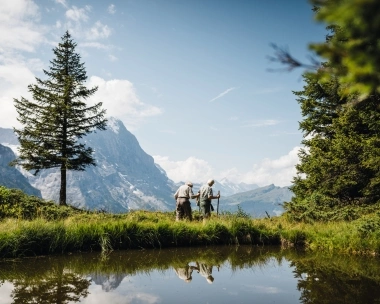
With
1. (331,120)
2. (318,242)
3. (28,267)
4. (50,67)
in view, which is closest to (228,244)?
(318,242)

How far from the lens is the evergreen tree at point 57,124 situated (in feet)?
86.1

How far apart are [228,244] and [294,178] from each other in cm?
913

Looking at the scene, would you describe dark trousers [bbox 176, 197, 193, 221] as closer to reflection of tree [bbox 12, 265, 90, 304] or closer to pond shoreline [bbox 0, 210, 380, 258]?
pond shoreline [bbox 0, 210, 380, 258]

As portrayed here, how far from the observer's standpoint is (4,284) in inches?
260

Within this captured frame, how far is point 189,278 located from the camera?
7.60 meters

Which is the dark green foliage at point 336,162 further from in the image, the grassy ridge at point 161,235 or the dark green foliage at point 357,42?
the dark green foliage at point 357,42

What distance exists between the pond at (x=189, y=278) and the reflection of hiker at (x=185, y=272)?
0.08 ft

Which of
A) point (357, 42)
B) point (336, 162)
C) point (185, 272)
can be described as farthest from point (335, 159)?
point (357, 42)

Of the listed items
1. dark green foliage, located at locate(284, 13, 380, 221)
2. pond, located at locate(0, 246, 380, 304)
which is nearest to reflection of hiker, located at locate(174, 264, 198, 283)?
pond, located at locate(0, 246, 380, 304)

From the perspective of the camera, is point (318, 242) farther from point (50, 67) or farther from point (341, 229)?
point (50, 67)

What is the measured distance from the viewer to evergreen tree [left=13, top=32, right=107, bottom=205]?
26.2 meters

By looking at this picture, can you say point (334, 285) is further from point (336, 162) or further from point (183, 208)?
point (336, 162)

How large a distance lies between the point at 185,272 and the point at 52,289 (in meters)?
3.17

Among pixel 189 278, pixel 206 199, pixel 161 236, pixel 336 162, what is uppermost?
pixel 336 162
